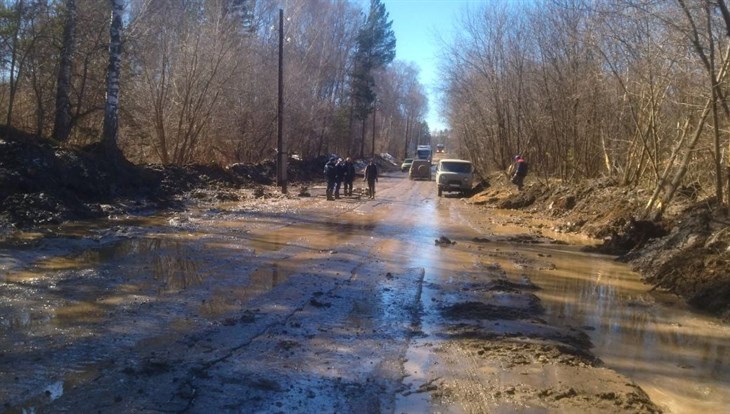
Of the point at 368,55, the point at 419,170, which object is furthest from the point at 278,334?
the point at 368,55

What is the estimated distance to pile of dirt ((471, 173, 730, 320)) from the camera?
9.66 m

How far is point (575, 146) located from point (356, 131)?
169ft

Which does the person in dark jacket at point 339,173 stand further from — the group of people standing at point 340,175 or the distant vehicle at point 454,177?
the distant vehicle at point 454,177

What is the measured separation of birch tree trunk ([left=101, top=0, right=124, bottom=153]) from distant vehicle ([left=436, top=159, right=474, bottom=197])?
18.0 metres

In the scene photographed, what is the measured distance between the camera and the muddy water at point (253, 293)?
5672mm

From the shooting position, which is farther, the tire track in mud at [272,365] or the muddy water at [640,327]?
the muddy water at [640,327]

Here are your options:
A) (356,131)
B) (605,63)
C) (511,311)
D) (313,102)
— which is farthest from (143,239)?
(356,131)

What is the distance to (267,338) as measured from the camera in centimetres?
648

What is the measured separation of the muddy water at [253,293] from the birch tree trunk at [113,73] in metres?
4.58

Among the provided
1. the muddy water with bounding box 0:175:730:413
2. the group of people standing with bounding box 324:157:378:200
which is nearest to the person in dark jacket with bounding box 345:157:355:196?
the group of people standing with bounding box 324:157:378:200

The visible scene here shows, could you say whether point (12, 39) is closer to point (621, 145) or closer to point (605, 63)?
point (605, 63)

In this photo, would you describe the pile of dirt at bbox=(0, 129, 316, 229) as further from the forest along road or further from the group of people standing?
the group of people standing

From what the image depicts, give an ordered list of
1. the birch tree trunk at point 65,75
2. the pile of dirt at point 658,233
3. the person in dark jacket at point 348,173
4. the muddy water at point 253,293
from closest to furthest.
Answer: the muddy water at point 253,293, the pile of dirt at point 658,233, the birch tree trunk at point 65,75, the person in dark jacket at point 348,173

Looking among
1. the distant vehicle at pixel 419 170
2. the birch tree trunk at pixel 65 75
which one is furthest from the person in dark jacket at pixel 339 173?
the distant vehicle at pixel 419 170
